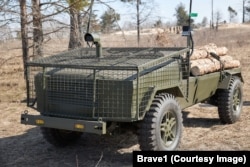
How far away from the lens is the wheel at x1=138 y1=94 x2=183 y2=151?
5227 mm

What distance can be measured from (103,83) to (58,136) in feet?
5.11

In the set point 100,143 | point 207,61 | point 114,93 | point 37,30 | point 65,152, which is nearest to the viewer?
point 114,93

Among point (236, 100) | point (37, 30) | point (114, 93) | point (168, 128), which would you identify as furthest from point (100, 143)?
point (37, 30)

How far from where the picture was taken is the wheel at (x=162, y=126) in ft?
17.1

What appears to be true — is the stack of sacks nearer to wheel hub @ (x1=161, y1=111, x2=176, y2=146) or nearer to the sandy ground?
the sandy ground

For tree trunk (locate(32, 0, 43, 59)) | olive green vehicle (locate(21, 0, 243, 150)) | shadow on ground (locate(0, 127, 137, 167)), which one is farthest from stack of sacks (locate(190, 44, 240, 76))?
tree trunk (locate(32, 0, 43, 59))

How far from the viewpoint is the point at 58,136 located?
6293mm

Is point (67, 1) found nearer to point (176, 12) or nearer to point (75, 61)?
point (75, 61)

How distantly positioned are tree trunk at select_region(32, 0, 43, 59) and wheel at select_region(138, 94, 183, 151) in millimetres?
6589

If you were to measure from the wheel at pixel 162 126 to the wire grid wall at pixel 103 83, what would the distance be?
165 millimetres

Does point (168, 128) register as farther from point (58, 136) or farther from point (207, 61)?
point (207, 61)

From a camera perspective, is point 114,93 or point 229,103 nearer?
point 114,93

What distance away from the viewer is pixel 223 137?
261 inches

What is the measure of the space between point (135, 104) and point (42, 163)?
162cm
